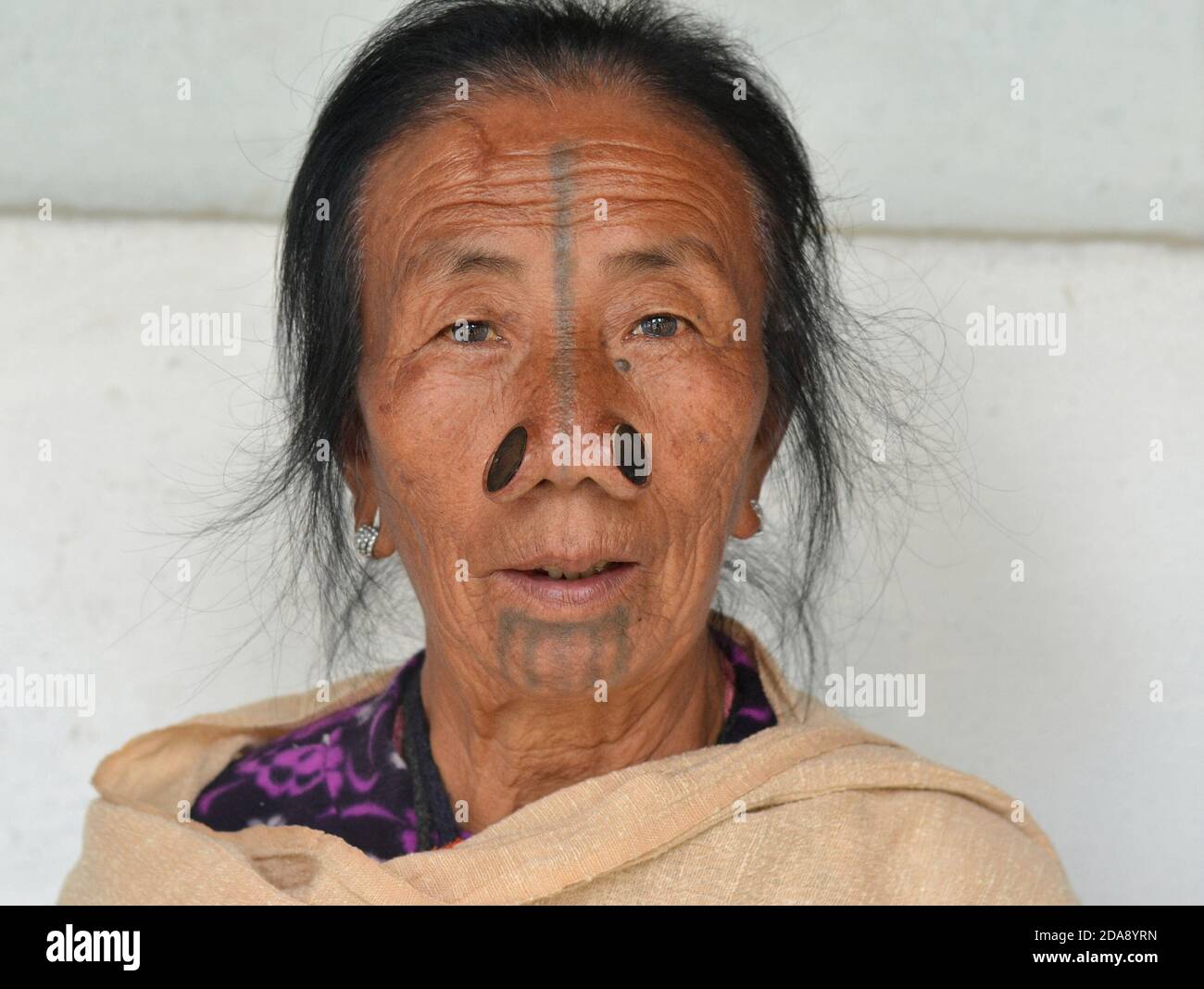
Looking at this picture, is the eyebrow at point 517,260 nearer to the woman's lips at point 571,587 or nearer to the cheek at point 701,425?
the cheek at point 701,425

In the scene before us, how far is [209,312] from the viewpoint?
3707 mm

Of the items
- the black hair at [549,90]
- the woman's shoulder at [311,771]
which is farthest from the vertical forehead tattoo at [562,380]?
the woman's shoulder at [311,771]

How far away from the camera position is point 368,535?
102 inches

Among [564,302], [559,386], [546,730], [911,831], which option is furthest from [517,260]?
[911,831]

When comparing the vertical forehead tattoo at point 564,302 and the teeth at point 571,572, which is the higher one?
the vertical forehead tattoo at point 564,302

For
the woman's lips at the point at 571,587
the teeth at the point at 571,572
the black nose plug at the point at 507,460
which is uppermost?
the black nose plug at the point at 507,460

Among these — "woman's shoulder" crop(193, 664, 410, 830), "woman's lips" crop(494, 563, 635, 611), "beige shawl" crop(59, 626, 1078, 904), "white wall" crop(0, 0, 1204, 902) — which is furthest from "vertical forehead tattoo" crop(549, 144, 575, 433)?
"white wall" crop(0, 0, 1204, 902)

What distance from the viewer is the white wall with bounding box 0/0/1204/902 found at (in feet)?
12.0

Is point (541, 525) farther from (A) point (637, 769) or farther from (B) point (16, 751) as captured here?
(B) point (16, 751)

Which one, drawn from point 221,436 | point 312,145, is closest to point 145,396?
point 221,436

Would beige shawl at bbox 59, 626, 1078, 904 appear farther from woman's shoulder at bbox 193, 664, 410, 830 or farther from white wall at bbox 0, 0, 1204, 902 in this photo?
white wall at bbox 0, 0, 1204, 902

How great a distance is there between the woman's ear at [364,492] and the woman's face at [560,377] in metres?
0.12

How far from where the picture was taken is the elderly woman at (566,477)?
7.39 ft

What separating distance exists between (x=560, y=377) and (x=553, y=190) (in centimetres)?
29
